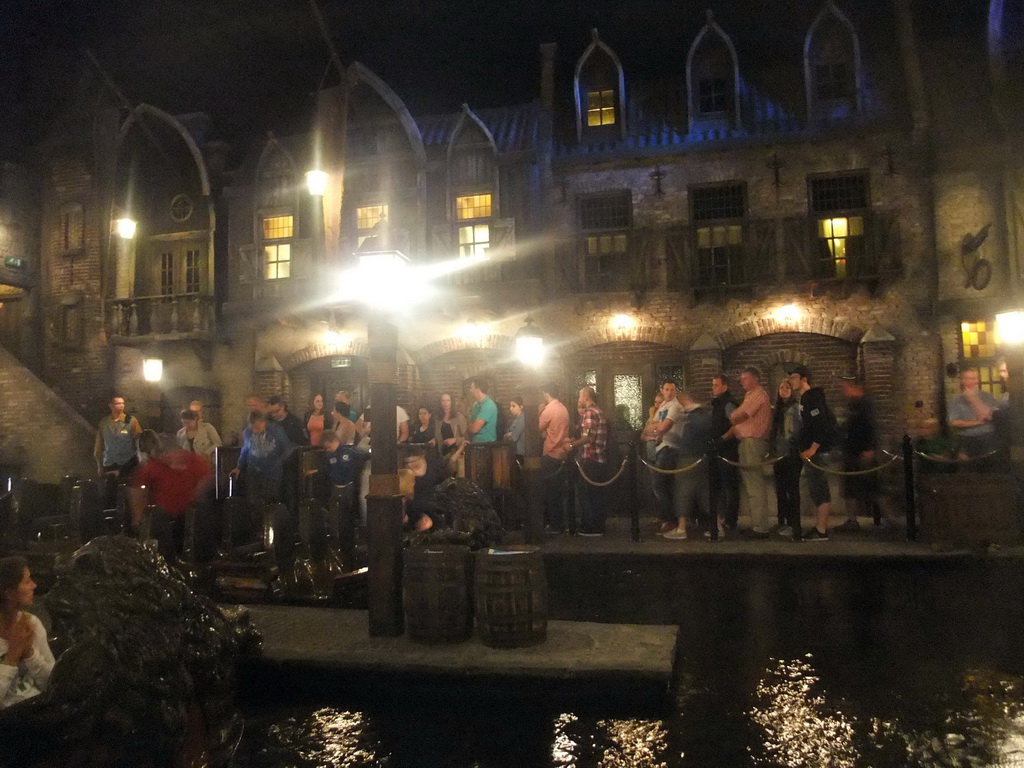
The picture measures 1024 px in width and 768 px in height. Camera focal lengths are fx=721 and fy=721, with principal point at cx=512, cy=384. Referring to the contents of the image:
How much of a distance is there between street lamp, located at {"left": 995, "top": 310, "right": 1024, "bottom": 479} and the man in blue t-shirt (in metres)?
7.48

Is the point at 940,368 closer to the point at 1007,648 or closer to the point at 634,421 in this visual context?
the point at 634,421

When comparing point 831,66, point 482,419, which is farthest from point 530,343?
point 831,66

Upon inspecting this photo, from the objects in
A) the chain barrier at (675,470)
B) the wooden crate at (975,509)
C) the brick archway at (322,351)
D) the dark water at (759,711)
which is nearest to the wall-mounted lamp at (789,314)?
the chain barrier at (675,470)

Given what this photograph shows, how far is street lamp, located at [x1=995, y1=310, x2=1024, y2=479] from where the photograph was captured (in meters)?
10.1

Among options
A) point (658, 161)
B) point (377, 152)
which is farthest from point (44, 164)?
point (658, 161)

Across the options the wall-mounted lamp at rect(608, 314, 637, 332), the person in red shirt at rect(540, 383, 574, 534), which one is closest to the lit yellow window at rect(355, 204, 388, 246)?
the wall-mounted lamp at rect(608, 314, 637, 332)

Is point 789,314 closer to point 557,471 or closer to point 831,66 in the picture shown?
point 831,66

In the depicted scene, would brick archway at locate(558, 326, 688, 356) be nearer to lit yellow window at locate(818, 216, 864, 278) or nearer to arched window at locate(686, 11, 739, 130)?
lit yellow window at locate(818, 216, 864, 278)

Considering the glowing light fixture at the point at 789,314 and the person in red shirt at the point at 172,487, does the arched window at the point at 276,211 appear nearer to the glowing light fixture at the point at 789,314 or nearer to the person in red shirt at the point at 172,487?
the person in red shirt at the point at 172,487

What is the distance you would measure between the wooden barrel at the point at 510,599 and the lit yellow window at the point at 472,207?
468 inches

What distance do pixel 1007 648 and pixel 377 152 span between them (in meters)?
15.0

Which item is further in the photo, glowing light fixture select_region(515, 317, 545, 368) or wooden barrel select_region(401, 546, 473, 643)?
glowing light fixture select_region(515, 317, 545, 368)

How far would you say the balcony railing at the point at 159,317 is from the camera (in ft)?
56.0

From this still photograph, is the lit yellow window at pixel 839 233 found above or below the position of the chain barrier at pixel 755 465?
above
